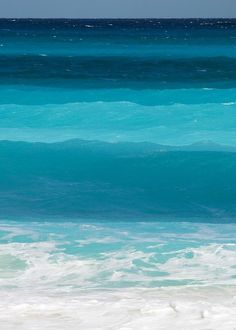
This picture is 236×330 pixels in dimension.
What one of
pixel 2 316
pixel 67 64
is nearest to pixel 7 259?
pixel 2 316

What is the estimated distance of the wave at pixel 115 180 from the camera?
7957 mm

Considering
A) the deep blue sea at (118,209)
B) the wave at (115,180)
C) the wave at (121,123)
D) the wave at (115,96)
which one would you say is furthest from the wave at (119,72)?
the wave at (115,180)

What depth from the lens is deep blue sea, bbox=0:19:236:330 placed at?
15.3 feet

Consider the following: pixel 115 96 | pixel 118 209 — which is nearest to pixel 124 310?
pixel 118 209

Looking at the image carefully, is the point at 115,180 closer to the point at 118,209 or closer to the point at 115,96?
the point at 118,209

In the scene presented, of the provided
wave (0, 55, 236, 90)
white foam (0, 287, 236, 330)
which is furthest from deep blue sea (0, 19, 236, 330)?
wave (0, 55, 236, 90)

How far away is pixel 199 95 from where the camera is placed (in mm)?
19281

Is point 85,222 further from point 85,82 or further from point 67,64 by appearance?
point 67,64

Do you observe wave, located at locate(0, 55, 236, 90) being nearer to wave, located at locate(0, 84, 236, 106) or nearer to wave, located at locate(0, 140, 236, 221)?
wave, located at locate(0, 84, 236, 106)

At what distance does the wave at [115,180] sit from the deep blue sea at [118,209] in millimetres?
16

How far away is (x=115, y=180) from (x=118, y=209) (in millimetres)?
1852

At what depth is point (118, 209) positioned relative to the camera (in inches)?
310

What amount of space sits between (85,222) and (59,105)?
1120 centimetres

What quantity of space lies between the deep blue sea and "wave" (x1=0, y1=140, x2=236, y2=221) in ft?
0.05
